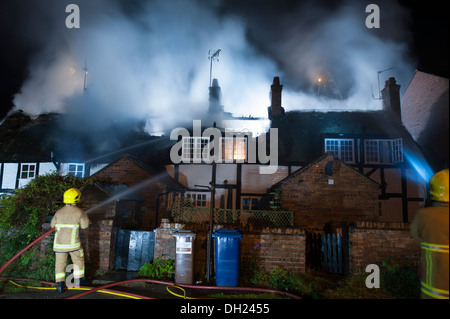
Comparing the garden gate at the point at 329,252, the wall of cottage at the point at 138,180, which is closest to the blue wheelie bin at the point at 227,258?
the garden gate at the point at 329,252

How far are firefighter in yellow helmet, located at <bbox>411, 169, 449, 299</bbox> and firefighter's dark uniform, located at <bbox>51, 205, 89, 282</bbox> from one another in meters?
6.89

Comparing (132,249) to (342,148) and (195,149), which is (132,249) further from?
(342,148)

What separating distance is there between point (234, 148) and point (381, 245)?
10726 millimetres

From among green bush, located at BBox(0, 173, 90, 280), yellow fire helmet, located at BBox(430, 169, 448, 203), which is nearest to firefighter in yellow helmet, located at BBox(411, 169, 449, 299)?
yellow fire helmet, located at BBox(430, 169, 448, 203)

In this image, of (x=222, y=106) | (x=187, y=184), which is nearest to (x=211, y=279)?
(x=187, y=184)

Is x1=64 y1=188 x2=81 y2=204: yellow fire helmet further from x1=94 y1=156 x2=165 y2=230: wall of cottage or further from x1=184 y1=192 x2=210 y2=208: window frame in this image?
x1=184 y1=192 x2=210 y2=208: window frame

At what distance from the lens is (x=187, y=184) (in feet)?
53.4

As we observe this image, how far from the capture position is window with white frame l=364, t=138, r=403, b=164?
15587mm

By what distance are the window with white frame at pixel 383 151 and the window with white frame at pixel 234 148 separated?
25.1 feet

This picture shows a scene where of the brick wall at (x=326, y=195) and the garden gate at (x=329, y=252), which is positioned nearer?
the garden gate at (x=329, y=252)

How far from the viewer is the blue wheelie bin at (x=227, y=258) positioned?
21.0 feet

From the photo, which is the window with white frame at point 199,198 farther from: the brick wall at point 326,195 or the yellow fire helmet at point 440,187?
the yellow fire helmet at point 440,187
